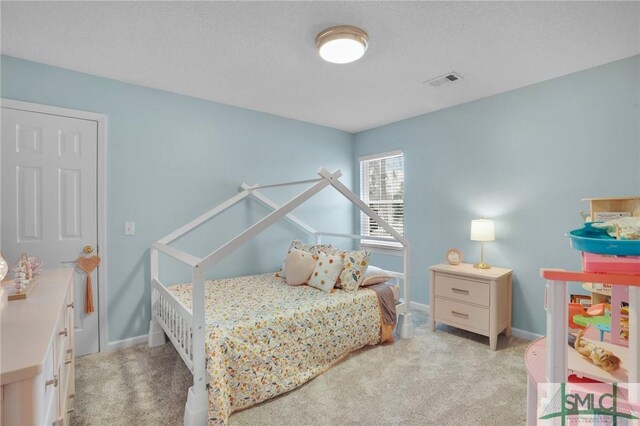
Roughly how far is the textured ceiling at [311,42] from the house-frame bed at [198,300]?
0.93 m

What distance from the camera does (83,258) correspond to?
8.23 feet

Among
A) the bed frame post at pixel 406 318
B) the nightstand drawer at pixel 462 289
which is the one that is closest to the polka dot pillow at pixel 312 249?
the bed frame post at pixel 406 318

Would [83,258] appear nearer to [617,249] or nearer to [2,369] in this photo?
[2,369]

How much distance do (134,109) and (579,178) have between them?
383cm

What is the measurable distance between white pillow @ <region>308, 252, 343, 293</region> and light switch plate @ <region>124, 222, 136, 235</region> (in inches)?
64.2

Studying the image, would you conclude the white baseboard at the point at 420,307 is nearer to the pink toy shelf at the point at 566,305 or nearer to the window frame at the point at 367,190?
the window frame at the point at 367,190

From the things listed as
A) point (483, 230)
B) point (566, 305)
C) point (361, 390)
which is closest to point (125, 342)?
point (361, 390)

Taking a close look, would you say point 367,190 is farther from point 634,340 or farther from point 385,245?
point 634,340

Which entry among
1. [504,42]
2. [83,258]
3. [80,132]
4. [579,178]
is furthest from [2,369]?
[579,178]

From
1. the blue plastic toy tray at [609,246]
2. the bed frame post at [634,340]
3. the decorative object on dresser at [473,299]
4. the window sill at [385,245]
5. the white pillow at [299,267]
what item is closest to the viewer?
the bed frame post at [634,340]

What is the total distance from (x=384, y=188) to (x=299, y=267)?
5.91 ft

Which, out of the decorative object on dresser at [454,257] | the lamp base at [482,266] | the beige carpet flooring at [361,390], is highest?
the decorative object on dresser at [454,257]

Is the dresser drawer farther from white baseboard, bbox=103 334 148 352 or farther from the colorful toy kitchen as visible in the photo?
white baseboard, bbox=103 334 148 352

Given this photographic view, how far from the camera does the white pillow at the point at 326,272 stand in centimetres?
271
